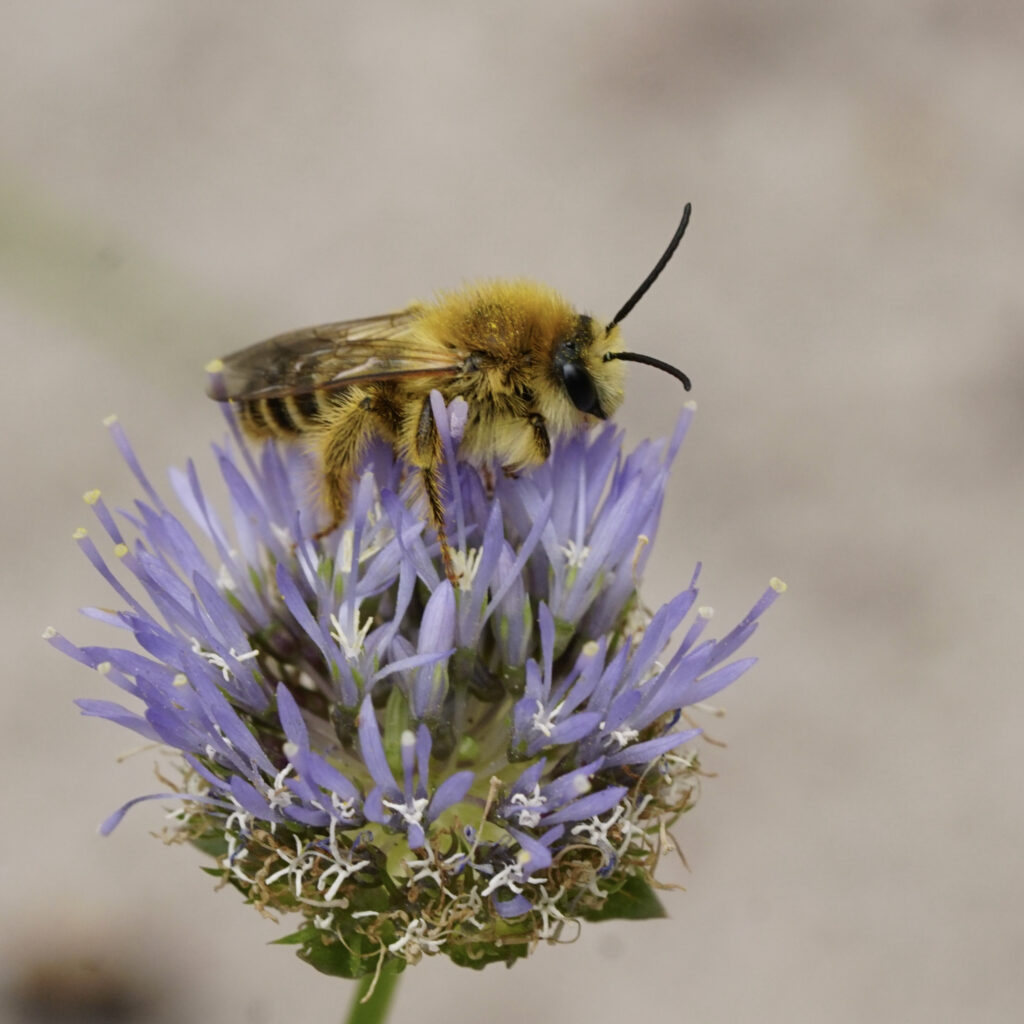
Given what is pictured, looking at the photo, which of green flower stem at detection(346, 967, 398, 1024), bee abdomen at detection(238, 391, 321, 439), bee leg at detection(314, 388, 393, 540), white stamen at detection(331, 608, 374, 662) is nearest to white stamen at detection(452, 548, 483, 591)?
white stamen at detection(331, 608, 374, 662)

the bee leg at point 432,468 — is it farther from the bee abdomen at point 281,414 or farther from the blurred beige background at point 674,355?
the blurred beige background at point 674,355

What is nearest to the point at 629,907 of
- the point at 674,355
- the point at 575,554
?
the point at 575,554

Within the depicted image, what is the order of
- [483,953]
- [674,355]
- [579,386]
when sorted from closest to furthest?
[483,953], [579,386], [674,355]

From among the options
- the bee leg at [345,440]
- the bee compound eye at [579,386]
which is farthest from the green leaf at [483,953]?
the bee compound eye at [579,386]

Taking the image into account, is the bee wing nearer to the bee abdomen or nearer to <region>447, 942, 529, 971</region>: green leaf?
the bee abdomen

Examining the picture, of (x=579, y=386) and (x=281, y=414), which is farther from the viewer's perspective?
(x=281, y=414)

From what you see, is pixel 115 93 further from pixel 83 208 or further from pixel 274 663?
pixel 274 663

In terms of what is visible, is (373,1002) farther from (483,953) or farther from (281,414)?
(281,414)
